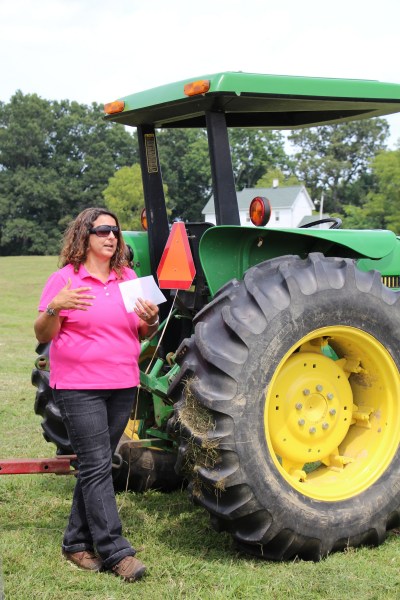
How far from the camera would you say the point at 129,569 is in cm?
347

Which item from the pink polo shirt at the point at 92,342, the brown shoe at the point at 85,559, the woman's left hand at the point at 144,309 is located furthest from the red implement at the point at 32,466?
the woman's left hand at the point at 144,309

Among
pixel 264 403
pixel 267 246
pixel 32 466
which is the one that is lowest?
pixel 32 466

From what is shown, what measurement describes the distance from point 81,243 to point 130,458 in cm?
160

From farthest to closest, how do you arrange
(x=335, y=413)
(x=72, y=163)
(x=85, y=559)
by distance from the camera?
(x=72, y=163), (x=335, y=413), (x=85, y=559)

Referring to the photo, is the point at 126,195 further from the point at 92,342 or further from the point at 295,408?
the point at 92,342

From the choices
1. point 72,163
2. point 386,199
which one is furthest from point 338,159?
point 386,199

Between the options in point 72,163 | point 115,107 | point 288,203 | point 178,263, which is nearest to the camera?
point 178,263

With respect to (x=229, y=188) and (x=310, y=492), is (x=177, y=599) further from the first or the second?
(x=229, y=188)

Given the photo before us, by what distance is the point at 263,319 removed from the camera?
354 centimetres

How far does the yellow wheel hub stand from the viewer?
3.88 metres

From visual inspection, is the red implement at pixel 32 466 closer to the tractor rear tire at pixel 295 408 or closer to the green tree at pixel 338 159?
the tractor rear tire at pixel 295 408

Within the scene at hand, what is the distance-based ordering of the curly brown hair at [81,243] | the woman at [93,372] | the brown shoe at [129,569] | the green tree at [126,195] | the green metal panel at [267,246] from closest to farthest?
the brown shoe at [129,569] < the woman at [93,372] < the curly brown hair at [81,243] < the green metal panel at [267,246] < the green tree at [126,195]

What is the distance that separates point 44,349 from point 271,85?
7.54ft

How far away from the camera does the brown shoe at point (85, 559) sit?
361 cm
